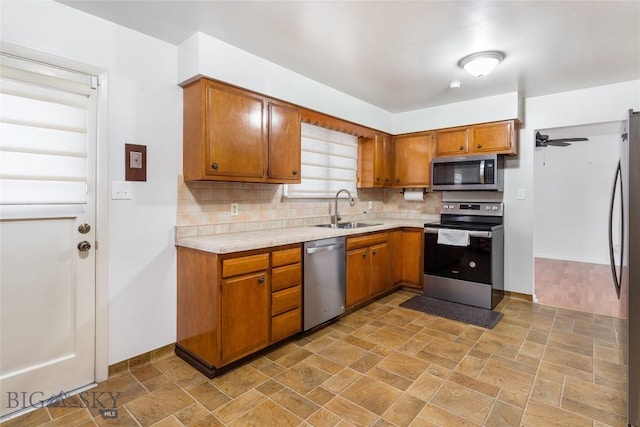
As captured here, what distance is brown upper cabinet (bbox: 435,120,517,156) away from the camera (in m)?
3.66

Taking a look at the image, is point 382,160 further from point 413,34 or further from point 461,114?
point 413,34

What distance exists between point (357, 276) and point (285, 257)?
1.09 metres

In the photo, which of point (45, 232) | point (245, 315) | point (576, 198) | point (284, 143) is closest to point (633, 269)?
point (245, 315)

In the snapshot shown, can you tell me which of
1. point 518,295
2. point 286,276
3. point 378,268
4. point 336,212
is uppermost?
Answer: point 336,212

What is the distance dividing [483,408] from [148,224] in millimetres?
2461

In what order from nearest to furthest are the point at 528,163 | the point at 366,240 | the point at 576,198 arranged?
the point at 366,240
the point at 528,163
the point at 576,198

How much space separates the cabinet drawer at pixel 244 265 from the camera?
2.22 metres

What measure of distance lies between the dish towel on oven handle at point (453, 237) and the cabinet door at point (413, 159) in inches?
31.8

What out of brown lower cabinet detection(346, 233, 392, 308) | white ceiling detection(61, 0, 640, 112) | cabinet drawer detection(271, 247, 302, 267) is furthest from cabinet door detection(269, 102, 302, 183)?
brown lower cabinet detection(346, 233, 392, 308)

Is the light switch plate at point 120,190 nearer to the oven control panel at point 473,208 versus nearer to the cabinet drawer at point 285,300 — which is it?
the cabinet drawer at point 285,300

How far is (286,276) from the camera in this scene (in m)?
2.63

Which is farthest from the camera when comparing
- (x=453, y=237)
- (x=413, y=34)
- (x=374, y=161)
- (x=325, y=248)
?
(x=374, y=161)

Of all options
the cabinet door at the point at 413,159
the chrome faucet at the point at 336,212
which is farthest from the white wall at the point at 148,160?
the cabinet door at the point at 413,159

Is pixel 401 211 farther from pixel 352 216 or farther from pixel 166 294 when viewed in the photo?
pixel 166 294
